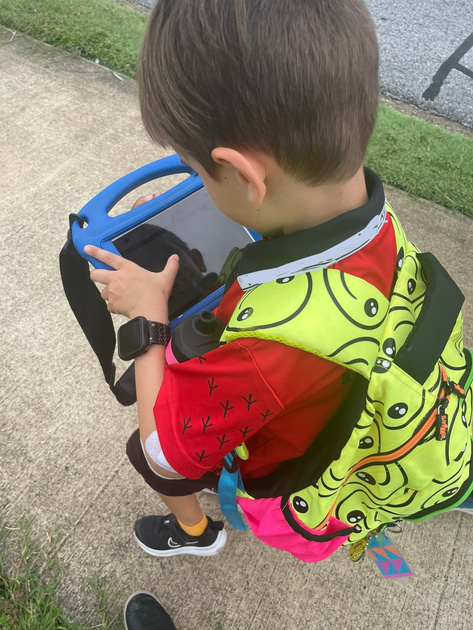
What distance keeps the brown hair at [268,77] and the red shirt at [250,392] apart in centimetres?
17

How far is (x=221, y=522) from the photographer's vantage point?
5.92ft

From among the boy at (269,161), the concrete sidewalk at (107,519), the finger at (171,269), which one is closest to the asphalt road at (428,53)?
the concrete sidewalk at (107,519)

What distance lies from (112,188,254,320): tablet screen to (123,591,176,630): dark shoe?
0.95 metres

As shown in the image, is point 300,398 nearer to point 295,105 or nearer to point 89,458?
point 295,105

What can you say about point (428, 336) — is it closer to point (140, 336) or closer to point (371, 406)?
point (371, 406)

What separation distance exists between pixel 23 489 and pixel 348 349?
1.47 meters

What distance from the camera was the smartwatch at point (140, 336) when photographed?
1.22 metres

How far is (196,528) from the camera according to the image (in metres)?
1.71

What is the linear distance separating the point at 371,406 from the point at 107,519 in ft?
4.10

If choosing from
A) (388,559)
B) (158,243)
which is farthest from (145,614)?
(158,243)

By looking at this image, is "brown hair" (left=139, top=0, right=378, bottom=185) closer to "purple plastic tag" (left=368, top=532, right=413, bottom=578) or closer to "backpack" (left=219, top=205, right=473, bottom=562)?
"backpack" (left=219, top=205, right=473, bottom=562)

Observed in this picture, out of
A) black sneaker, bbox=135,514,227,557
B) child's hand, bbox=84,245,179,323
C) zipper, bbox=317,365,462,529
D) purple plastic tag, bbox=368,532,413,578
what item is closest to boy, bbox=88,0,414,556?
zipper, bbox=317,365,462,529

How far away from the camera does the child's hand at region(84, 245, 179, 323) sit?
129cm

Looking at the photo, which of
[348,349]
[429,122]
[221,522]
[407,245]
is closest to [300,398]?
[348,349]
